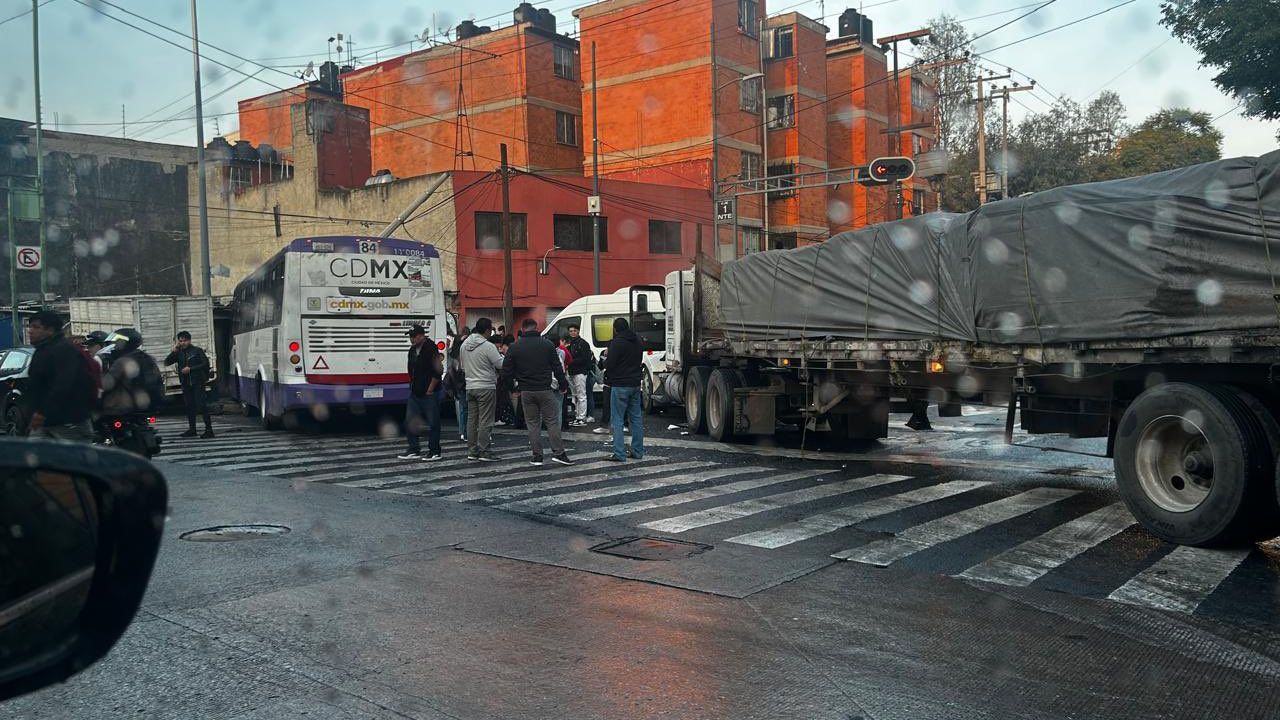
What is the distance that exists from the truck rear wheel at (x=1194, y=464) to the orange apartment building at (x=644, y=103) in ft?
118

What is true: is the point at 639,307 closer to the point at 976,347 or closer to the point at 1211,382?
the point at 976,347

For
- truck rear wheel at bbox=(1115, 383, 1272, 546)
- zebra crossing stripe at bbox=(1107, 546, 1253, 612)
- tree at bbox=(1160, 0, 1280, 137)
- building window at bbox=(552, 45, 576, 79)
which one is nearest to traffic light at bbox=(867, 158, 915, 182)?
tree at bbox=(1160, 0, 1280, 137)

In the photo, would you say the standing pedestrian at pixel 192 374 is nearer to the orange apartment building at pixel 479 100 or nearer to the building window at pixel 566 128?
the orange apartment building at pixel 479 100

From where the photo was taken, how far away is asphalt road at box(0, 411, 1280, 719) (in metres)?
4.65

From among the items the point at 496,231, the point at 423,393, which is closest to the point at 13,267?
the point at 496,231

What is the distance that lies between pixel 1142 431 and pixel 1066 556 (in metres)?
1.55

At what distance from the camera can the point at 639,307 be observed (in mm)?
22000

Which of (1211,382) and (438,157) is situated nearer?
(1211,382)

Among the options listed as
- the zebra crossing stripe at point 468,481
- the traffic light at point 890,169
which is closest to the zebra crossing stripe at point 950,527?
the zebra crossing stripe at point 468,481

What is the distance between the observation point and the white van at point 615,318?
851 inches

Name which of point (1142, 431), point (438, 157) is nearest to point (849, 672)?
point (1142, 431)

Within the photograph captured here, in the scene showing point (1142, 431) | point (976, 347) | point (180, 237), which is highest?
point (180, 237)

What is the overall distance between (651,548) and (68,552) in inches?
256

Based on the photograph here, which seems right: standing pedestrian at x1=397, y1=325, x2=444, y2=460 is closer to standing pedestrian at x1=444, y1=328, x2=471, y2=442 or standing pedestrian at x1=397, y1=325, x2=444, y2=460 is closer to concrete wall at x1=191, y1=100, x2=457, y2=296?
standing pedestrian at x1=444, y1=328, x2=471, y2=442
